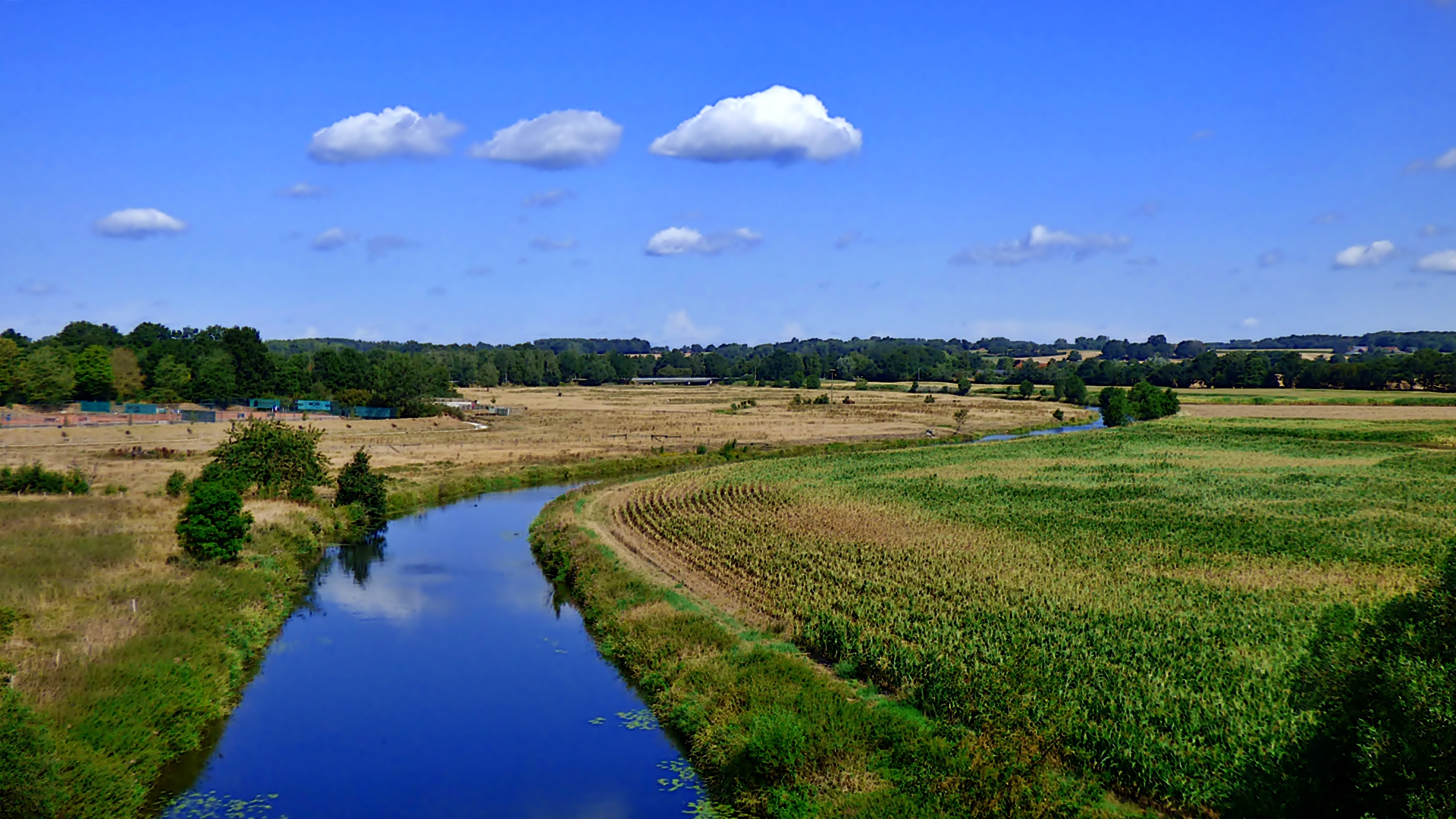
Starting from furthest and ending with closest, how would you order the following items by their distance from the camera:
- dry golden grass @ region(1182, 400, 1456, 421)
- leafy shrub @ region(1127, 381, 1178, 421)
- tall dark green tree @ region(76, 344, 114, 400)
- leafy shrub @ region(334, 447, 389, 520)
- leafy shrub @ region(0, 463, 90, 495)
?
leafy shrub @ region(1127, 381, 1178, 421), tall dark green tree @ region(76, 344, 114, 400), dry golden grass @ region(1182, 400, 1456, 421), leafy shrub @ region(334, 447, 389, 520), leafy shrub @ region(0, 463, 90, 495)

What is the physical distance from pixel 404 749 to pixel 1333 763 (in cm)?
1802

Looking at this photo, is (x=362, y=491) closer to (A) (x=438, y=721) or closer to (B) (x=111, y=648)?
(B) (x=111, y=648)

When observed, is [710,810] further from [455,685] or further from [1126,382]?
[1126,382]

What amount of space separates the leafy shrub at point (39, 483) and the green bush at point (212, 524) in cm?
1923

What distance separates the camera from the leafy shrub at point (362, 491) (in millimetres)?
46969

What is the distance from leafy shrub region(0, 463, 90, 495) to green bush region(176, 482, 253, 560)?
19.2 m

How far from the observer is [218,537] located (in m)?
32.3

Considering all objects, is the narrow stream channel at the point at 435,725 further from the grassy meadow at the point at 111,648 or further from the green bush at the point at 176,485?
the green bush at the point at 176,485

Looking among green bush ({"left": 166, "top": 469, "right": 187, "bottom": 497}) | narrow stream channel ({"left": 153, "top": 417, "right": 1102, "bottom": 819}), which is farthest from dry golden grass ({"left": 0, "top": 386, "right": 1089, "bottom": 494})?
narrow stream channel ({"left": 153, "top": 417, "right": 1102, "bottom": 819})

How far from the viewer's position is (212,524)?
3216 centimetres

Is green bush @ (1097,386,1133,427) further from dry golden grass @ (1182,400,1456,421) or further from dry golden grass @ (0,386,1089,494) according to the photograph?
dry golden grass @ (1182,400,1456,421)

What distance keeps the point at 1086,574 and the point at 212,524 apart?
29781 mm

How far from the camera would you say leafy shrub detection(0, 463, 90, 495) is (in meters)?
46.5

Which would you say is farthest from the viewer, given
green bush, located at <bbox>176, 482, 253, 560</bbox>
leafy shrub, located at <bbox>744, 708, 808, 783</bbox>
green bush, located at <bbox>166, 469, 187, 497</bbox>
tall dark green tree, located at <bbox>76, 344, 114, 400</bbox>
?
tall dark green tree, located at <bbox>76, 344, 114, 400</bbox>
